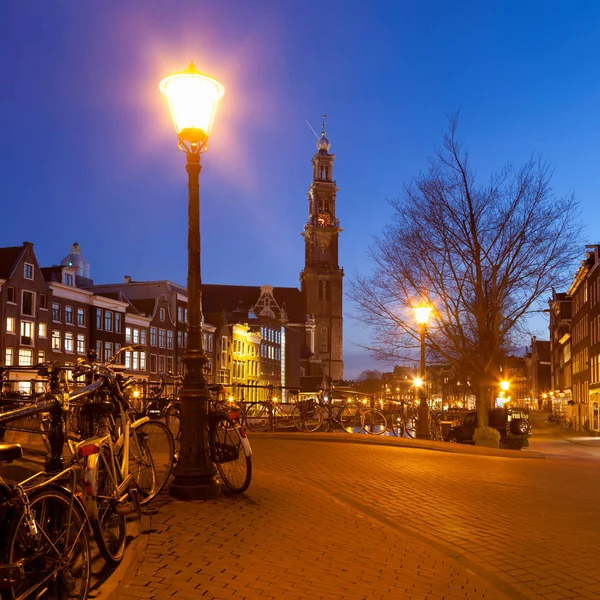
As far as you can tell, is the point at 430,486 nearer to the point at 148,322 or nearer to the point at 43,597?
the point at 43,597

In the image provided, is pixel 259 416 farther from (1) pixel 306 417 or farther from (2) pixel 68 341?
(2) pixel 68 341

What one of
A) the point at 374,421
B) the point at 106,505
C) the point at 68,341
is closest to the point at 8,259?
the point at 68,341

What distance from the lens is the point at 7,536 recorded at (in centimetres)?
346

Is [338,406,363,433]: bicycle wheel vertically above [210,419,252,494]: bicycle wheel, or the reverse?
[210,419,252,494]: bicycle wheel

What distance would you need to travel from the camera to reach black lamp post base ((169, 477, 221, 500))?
7.89 m

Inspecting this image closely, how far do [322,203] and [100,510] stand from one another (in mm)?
120883

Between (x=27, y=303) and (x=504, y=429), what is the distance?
3033 centimetres

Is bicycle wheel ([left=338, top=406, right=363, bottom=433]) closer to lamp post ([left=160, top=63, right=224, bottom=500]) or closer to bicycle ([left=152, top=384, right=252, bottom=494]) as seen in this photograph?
bicycle ([left=152, top=384, right=252, bottom=494])

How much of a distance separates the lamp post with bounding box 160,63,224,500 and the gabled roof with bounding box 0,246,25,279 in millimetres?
39201

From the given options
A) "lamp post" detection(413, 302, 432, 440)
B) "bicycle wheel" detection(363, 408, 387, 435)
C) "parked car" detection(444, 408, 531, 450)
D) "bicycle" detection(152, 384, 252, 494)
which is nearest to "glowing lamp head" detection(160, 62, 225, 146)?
"bicycle" detection(152, 384, 252, 494)

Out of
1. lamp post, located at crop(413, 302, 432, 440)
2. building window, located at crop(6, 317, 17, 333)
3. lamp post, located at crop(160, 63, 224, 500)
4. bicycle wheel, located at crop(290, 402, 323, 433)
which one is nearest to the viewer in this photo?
lamp post, located at crop(160, 63, 224, 500)

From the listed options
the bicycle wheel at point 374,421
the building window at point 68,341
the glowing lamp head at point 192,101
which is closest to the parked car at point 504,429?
the bicycle wheel at point 374,421

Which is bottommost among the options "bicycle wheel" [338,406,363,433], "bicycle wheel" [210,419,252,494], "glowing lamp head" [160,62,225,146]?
"bicycle wheel" [338,406,363,433]

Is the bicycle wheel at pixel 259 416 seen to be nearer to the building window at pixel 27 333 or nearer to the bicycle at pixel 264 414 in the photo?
the bicycle at pixel 264 414
